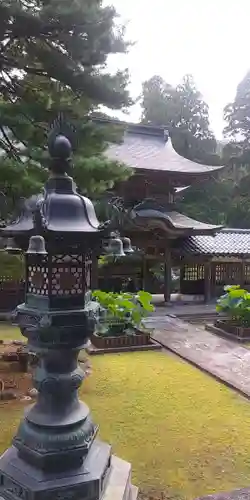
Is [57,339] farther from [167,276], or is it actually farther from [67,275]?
[167,276]

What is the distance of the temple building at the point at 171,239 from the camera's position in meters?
14.8

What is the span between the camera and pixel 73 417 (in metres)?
3.32

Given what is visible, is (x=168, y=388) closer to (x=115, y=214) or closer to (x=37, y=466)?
(x=37, y=466)

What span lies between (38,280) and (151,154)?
15006mm

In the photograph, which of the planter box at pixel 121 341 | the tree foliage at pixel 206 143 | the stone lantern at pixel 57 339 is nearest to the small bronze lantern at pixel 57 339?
the stone lantern at pixel 57 339

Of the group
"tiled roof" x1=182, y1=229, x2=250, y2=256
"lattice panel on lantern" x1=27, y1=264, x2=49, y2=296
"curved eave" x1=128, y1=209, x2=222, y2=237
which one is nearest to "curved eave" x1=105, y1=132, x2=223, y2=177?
"curved eave" x1=128, y1=209, x2=222, y2=237

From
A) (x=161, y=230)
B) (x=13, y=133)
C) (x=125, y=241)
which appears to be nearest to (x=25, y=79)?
(x=13, y=133)

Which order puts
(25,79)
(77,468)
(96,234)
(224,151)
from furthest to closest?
(224,151) → (25,79) → (77,468) → (96,234)

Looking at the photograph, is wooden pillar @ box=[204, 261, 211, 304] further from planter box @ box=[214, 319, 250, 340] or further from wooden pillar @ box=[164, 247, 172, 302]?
planter box @ box=[214, 319, 250, 340]

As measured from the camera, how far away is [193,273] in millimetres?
16797

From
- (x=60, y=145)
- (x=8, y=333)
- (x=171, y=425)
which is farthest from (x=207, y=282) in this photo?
(x=60, y=145)

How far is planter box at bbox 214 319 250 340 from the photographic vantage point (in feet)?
34.5

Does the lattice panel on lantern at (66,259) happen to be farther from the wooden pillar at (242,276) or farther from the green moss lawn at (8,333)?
the wooden pillar at (242,276)

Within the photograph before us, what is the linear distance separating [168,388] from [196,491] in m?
2.82
